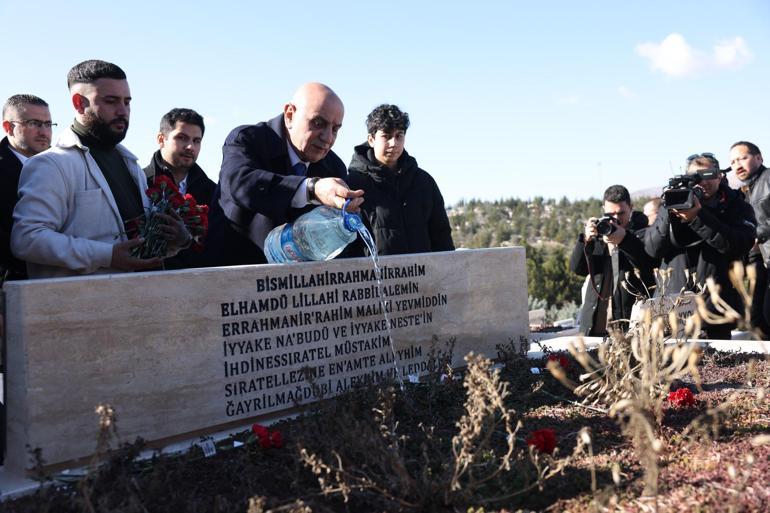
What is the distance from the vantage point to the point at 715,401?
12.1ft

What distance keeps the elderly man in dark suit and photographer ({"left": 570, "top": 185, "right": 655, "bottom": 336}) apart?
8.92ft

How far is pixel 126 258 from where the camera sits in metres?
3.34

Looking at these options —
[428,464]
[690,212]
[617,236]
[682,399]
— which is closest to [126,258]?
[428,464]

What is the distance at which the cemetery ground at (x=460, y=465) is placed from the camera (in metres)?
2.32

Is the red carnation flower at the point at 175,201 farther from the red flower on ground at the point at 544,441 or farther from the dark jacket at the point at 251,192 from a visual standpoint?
the red flower on ground at the point at 544,441

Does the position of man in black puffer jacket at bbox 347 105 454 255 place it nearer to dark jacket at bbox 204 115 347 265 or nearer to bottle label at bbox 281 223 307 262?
dark jacket at bbox 204 115 347 265

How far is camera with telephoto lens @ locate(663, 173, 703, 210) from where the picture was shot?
5508 millimetres

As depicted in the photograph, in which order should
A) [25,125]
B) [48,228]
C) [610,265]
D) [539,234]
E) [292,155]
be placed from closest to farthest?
[48,228] < [292,155] < [25,125] < [610,265] < [539,234]

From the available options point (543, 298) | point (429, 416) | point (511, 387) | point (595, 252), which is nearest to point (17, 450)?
point (429, 416)

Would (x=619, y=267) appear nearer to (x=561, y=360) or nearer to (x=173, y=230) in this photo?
(x=561, y=360)

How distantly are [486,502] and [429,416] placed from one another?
1.08m

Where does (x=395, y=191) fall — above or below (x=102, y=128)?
below

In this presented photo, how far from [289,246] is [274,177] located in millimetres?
372

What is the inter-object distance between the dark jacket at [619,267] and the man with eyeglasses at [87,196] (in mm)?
3682
